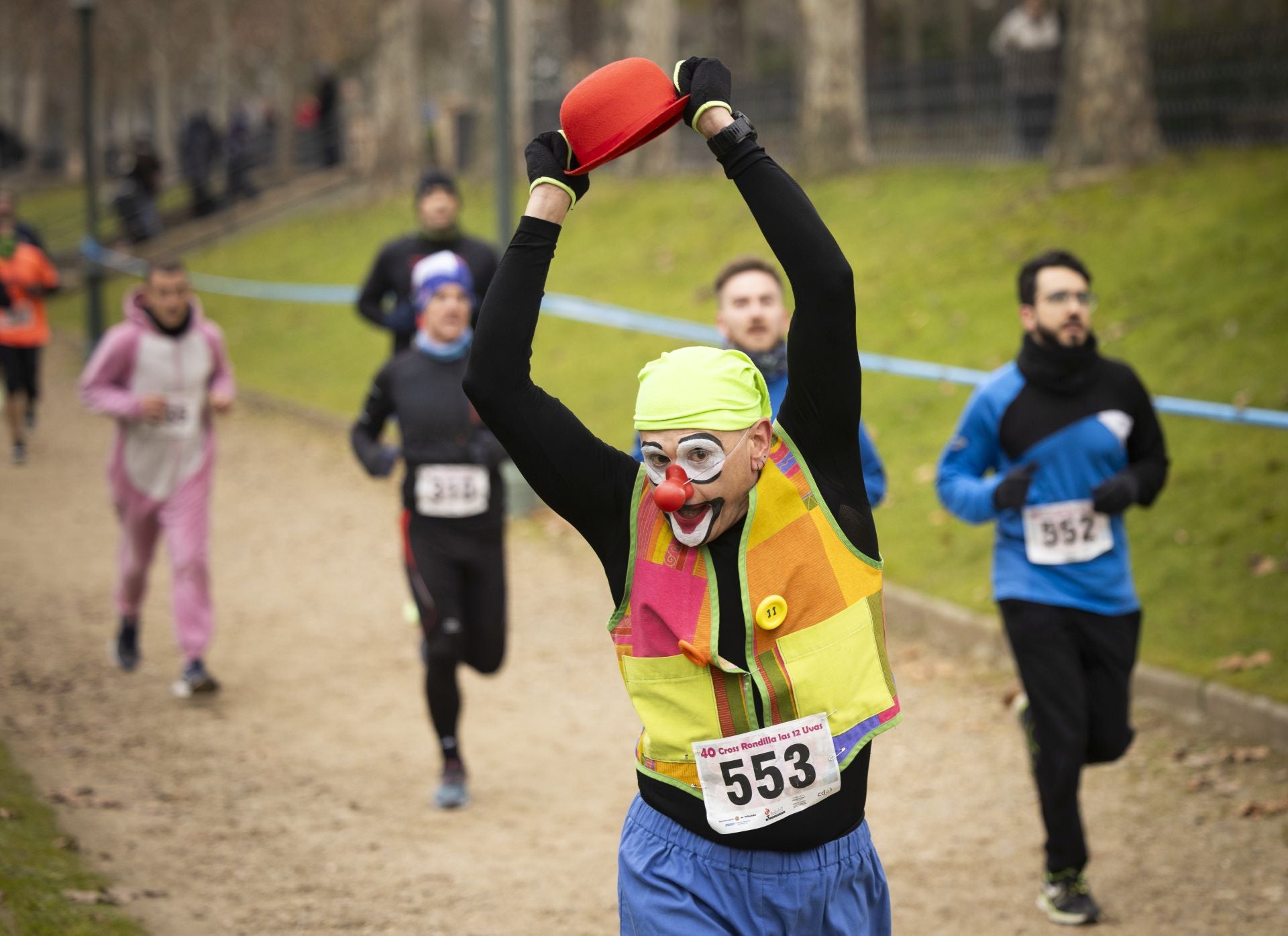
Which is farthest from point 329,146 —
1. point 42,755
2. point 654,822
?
point 654,822

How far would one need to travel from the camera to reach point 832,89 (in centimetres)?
1902

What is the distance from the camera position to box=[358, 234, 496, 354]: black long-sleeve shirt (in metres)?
9.24

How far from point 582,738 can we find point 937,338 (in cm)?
644

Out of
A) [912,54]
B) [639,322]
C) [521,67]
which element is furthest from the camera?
[912,54]

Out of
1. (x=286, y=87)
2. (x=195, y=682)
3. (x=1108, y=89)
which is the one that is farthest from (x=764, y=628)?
(x=286, y=87)

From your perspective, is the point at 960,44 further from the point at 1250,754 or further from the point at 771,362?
the point at 771,362

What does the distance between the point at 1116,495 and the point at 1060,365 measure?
521 millimetres

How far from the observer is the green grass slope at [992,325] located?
855 cm

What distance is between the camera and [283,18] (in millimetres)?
42531

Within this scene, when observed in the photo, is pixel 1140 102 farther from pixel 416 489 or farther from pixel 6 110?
pixel 6 110

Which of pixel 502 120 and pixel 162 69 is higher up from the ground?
pixel 162 69

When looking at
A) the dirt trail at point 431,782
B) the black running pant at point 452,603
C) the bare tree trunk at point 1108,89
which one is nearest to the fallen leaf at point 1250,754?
the dirt trail at point 431,782

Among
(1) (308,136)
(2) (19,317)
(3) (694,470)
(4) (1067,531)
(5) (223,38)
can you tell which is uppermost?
(5) (223,38)

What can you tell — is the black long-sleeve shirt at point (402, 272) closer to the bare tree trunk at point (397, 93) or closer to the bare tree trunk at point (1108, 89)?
the bare tree trunk at point (1108, 89)
